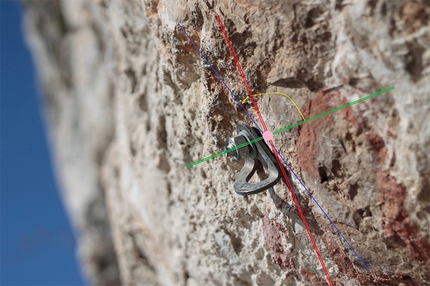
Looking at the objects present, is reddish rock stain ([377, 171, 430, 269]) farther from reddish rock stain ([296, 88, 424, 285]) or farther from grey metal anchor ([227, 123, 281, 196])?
grey metal anchor ([227, 123, 281, 196])

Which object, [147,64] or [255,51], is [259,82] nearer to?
[255,51]

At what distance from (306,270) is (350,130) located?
31cm

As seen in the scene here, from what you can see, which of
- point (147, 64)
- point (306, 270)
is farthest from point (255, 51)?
point (147, 64)

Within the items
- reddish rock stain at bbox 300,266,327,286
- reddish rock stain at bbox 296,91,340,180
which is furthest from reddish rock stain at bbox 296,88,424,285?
reddish rock stain at bbox 300,266,327,286

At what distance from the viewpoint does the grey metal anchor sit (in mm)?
732

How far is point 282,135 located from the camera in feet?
2.35

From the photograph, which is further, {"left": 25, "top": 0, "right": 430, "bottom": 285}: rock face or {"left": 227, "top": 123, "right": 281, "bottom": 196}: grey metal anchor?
{"left": 227, "top": 123, "right": 281, "bottom": 196}: grey metal anchor

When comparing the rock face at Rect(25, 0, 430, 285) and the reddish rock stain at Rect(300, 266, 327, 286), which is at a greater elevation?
the rock face at Rect(25, 0, 430, 285)

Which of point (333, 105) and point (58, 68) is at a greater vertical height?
point (58, 68)

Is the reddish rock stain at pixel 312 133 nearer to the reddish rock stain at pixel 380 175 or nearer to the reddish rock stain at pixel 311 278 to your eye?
the reddish rock stain at pixel 380 175

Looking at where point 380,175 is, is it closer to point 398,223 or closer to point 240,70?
point 398,223

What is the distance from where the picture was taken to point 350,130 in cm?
62

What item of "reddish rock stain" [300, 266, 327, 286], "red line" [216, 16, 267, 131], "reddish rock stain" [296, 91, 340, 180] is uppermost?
"red line" [216, 16, 267, 131]

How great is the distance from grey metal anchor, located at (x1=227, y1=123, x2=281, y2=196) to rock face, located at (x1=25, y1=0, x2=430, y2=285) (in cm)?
3
